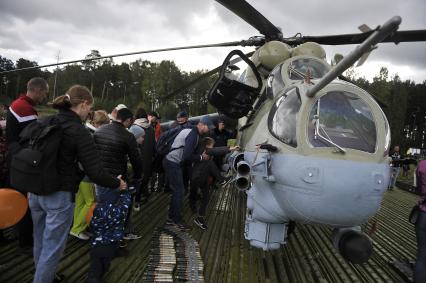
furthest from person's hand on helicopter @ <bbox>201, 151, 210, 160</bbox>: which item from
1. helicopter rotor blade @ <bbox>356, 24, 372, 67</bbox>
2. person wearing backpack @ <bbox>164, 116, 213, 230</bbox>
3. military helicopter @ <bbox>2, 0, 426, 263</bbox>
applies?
helicopter rotor blade @ <bbox>356, 24, 372, 67</bbox>

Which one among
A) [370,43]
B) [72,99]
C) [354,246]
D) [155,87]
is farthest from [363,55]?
→ [155,87]

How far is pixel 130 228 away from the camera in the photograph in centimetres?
508

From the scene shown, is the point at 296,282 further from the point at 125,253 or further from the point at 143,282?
the point at 125,253

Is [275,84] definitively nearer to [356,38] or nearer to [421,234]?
[356,38]

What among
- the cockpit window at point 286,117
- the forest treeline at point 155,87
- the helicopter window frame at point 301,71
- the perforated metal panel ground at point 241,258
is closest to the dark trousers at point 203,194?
the perforated metal panel ground at point 241,258

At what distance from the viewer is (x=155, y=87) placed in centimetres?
5819

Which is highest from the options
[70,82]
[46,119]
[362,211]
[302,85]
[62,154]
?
[70,82]

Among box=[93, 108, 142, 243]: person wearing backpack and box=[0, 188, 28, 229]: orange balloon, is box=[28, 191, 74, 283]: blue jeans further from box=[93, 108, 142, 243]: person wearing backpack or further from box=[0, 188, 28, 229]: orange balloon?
box=[93, 108, 142, 243]: person wearing backpack

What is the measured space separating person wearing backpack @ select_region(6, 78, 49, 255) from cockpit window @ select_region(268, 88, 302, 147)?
109 inches

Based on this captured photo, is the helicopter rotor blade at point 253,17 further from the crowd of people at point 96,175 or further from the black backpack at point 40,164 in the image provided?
the black backpack at point 40,164

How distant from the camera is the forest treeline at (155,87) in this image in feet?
162

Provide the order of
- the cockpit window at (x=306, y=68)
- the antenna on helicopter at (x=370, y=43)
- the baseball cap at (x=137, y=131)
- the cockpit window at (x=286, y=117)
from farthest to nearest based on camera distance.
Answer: the baseball cap at (x=137, y=131)
the cockpit window at (x=306, y=68)
the cockpit window at (x=286, y=117)
the antenna on helicopter at (x=370, y=43)

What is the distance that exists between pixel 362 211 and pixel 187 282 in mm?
1996

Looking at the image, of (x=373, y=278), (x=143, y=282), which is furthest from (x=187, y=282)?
(x=373, y=278)
